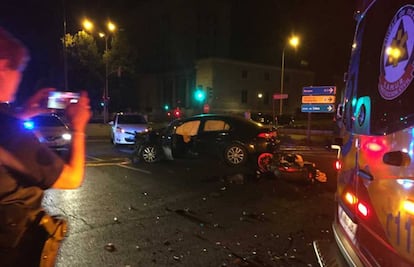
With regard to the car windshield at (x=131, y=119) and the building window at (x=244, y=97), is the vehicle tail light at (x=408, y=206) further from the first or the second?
the building window at (x=244, y=97)

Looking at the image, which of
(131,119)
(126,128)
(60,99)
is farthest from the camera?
(131,119)

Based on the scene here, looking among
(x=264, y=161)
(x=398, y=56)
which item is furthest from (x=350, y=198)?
(x=264, y=161)

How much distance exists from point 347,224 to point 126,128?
14191 millimetres

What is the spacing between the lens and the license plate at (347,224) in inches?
113

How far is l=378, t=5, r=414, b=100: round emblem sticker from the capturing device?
6.96 ft

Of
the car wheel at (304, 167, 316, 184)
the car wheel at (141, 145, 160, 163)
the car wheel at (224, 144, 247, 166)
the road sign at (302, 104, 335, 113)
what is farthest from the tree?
the car wheel at (304, 167, 316, 184)

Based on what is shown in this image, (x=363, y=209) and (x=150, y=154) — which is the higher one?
(x=363, y=209)

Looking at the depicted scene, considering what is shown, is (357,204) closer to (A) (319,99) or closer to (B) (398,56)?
(B) (398,56)

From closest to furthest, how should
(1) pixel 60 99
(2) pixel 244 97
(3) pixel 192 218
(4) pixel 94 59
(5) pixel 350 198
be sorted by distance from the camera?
1. (1) pixel 60 99
2. (5) pixel 350 198
3. (3) pixel 192 218
4. (4) pixel 94 59
5. (2) pixel 244 97

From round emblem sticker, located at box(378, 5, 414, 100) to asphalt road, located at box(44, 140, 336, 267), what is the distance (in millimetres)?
2497

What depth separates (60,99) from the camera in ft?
6.99

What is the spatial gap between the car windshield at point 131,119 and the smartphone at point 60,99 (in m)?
15.2

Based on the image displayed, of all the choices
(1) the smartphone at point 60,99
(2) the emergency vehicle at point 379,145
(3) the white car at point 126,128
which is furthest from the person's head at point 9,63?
(3) the white car at point 126,128

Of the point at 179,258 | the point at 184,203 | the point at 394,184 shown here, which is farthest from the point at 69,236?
the point at 394,184
